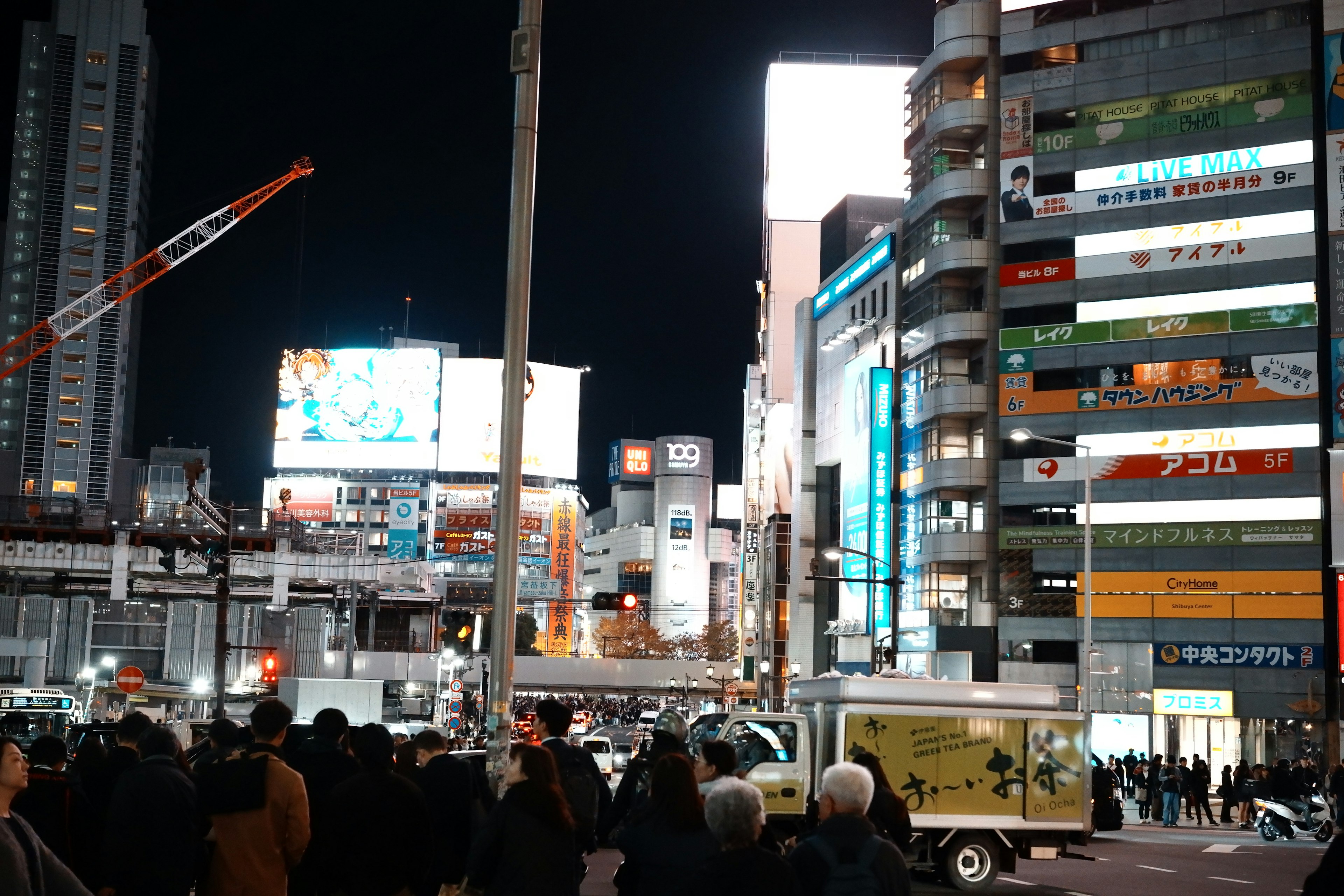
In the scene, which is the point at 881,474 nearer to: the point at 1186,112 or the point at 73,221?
the point at 1186,112

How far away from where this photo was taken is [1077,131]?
5797 centimetres

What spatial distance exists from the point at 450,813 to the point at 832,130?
99.9 metres

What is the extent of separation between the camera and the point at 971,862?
18.7 metres

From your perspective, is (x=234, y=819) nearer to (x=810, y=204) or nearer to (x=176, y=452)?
(x=810, y=204)

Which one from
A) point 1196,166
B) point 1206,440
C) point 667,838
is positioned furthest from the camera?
point 1196,166

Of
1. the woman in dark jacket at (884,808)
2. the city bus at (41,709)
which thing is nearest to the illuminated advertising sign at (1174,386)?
the city bus at (41,709)

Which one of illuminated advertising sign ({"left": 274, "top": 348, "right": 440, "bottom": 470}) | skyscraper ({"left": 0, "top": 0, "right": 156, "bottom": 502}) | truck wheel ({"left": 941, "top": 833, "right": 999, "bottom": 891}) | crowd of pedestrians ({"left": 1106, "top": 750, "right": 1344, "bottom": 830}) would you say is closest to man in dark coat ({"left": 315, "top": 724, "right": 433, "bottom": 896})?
truck wheel ({"left": 941, "top": 833, "right": 999, "bottom": 891})

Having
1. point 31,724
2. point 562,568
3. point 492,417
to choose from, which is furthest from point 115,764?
point 562,568

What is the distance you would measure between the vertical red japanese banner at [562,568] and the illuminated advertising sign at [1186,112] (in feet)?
358

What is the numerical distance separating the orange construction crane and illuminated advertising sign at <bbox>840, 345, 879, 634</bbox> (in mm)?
43744

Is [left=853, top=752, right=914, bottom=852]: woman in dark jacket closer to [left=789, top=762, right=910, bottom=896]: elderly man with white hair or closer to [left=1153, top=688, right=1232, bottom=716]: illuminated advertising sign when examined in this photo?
[left=789, top=762, right=910, bottom=896]: elderly man with white hair

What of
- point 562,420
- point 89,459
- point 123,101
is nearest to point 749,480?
point 562,420

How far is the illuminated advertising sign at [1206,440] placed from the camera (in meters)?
52.6

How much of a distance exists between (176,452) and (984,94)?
140101 millimetres
